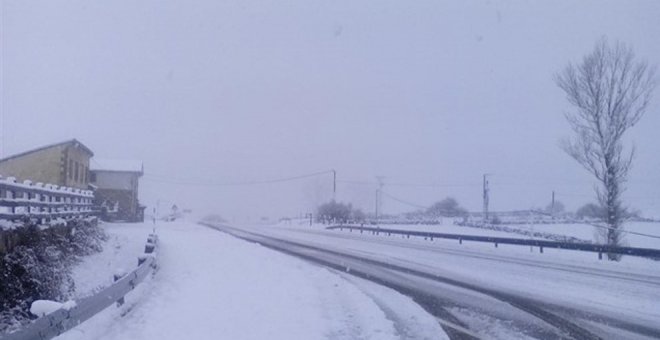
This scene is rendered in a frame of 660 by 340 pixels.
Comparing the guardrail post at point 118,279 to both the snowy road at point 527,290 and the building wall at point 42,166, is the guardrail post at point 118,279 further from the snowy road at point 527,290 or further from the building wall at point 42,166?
the building wall at point 42,166

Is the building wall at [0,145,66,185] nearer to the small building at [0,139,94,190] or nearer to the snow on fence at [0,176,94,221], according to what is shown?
the small building at [0,139,94,190]

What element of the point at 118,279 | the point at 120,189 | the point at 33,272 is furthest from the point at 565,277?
the point at 120,189

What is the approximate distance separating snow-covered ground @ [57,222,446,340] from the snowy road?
3.00ft

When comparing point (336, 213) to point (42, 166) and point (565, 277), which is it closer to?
point (42, 166)

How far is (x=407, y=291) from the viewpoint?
13.4 meters

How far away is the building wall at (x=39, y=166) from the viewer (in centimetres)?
4359

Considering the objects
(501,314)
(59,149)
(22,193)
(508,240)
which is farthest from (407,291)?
(59,149)

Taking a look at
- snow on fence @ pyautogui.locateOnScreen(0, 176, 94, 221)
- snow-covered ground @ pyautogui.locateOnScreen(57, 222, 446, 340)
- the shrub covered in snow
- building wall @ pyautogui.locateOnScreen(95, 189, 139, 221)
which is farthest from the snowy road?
building wall @ pyautogui.locateOnScreen(95, 189, 139, 221)

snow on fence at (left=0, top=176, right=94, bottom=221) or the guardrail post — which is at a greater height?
snow on fence at (left=0, top=176, right=94, bottom=221)

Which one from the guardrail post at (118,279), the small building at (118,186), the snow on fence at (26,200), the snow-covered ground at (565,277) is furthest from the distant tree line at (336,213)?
the guardrail post at (118,279)

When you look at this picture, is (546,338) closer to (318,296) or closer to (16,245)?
(318,296)

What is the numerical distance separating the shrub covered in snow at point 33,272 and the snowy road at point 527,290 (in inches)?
302

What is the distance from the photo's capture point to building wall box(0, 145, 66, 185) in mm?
43594

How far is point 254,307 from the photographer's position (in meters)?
10.9
